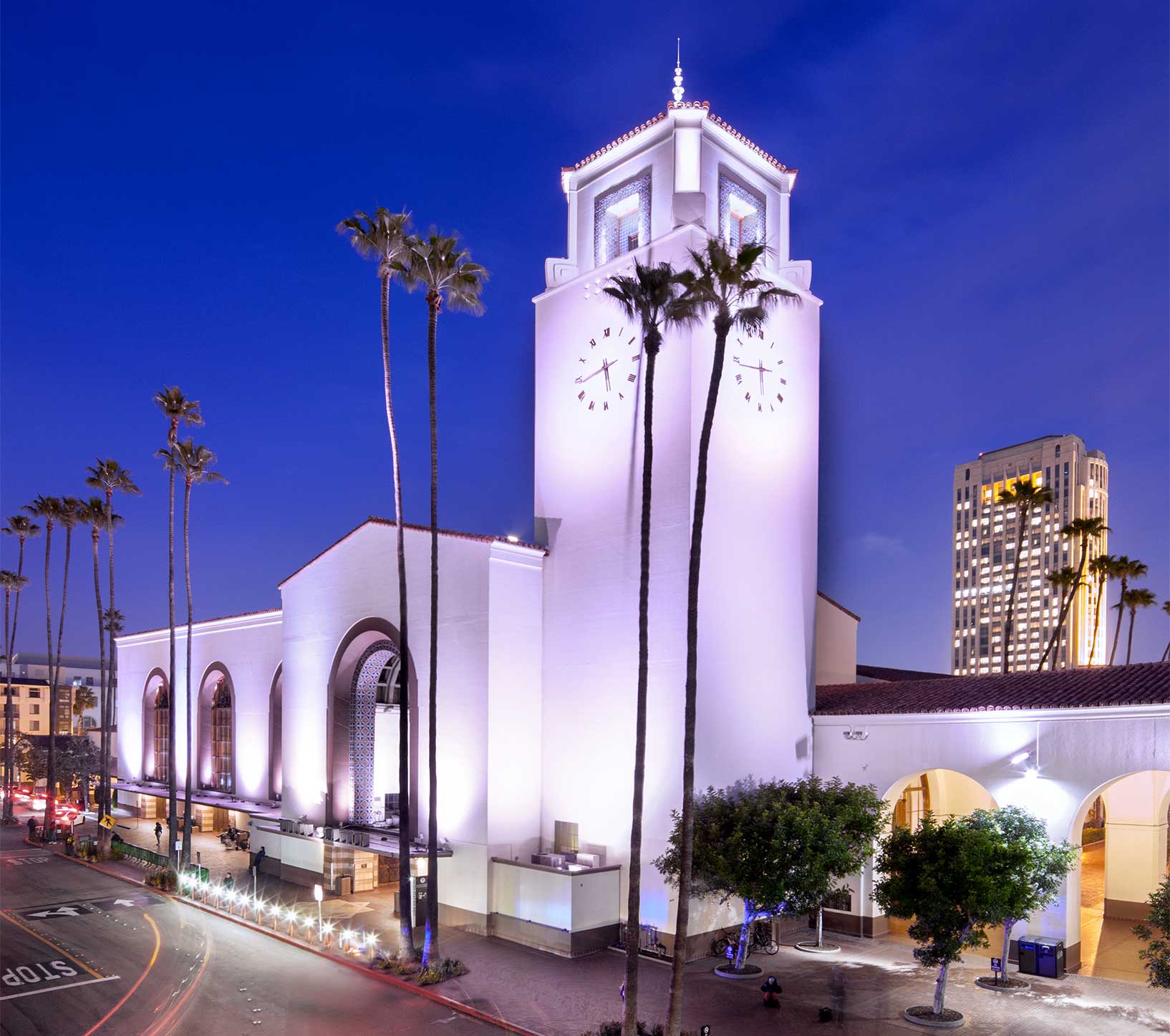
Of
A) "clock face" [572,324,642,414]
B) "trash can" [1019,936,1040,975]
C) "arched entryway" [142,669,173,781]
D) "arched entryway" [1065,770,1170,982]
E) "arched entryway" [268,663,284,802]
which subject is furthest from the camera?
"arched entryway" [142,669,173,781]

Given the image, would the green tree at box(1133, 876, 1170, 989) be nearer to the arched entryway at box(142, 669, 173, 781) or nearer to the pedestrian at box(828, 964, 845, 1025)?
the pedestrian at box(828, 964, 845, 1025)

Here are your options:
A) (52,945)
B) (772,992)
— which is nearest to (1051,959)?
(772,992)

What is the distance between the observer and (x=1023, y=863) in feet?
66.6

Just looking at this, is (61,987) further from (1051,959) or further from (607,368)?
(1051,959)

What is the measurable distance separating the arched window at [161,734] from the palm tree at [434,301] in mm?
34583

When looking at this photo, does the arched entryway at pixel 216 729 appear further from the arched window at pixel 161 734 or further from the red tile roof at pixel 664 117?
the red tile roof at pixel 664 117

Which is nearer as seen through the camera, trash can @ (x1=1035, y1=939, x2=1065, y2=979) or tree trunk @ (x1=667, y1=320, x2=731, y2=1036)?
tree trunk @ (x1=667, y1=320, x2=731, y2=1036)

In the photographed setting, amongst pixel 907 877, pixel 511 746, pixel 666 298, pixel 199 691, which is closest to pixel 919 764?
pixel 907 877

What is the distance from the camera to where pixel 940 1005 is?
65.4ft

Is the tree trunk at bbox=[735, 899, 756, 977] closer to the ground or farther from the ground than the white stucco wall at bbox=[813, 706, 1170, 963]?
closer to the ground

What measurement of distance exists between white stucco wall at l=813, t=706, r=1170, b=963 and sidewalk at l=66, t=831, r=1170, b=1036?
233cm

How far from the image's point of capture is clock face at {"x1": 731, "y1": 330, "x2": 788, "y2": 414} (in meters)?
28.1

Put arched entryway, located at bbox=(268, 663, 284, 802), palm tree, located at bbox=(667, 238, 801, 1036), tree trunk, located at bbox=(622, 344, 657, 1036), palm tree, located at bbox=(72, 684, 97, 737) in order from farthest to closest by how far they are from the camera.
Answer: palm tree, located at bbox=(72, 684, 97, 737)
arched entryway, located at bbox=(268, 663, 284, 802)
palm tree, located at bbox=(667, 238, 801, 1036)
tree trunk, located at bbox=(622, 344, 657, 1036)

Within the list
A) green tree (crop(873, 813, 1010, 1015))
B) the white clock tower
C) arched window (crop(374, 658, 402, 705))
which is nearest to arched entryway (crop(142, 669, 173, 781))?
arched window (crop(374, 658, 402, 705))
